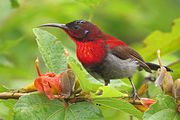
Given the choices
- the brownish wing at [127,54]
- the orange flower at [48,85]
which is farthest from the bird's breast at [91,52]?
the orange flower at [48,85]

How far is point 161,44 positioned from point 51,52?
56.3 inches

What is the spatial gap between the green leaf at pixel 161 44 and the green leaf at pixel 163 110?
1275 millimetres

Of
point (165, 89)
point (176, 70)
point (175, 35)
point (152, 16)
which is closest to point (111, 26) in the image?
point (152, 16)

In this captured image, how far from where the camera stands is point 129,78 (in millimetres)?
3629

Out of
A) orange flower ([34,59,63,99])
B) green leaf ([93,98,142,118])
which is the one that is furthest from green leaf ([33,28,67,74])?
green leaf ([93,98,142,118])

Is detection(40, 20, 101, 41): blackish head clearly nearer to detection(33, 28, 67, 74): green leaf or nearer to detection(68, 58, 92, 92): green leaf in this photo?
detection(33, 28, 67, 74): green leaf

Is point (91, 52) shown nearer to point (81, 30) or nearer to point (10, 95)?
point (81, 30)

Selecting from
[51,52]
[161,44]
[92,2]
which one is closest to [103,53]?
[92,2]

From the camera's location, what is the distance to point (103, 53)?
347 centimetres

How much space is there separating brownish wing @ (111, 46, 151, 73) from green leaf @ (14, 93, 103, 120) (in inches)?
35.6

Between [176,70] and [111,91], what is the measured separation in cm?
113

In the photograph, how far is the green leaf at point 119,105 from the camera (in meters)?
Answer: 2.64

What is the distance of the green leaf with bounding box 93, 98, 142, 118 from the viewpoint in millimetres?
2637

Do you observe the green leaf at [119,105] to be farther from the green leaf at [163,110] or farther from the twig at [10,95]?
the twig at [10,95]
